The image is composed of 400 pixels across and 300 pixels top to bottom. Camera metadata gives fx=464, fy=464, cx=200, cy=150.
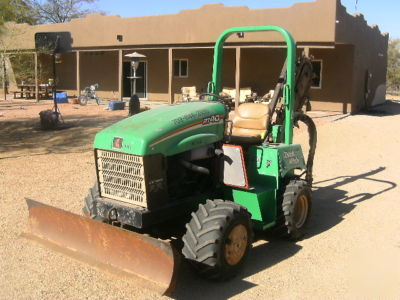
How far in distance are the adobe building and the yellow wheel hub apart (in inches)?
546

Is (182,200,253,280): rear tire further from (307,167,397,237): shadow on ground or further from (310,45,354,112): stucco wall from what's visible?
(310,45,354,112): stucco wall

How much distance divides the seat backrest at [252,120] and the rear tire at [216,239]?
169 cm

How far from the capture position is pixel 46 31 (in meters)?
25.5

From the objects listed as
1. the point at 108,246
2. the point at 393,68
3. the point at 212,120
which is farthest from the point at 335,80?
the point at 393,68

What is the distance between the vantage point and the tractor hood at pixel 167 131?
4.14 meters

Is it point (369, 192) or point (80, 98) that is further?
point (80, 98)

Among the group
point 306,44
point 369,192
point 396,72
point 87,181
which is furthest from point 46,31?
point 396,72

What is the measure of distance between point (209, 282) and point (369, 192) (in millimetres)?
4475

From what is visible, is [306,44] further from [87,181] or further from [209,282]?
[209,282]

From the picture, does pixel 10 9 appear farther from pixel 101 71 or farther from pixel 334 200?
pixel 334 200

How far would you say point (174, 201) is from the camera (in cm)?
447

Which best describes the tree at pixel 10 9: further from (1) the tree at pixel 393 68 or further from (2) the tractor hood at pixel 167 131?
(1) the tree at pixel 393 68

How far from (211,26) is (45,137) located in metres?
9.24

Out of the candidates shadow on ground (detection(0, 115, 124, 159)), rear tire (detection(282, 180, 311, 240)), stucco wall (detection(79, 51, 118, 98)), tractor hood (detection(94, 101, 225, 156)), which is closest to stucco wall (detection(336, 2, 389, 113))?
shadow on ground (detection(0, 115, 124, 159))
